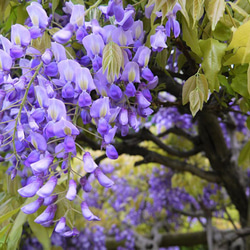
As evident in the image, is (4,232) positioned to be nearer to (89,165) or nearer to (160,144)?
(89,165)

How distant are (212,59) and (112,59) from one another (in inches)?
6.4

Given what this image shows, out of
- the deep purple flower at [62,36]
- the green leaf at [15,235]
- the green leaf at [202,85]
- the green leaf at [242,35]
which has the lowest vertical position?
the green leaf at [15,235]

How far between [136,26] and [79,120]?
0.21 metres

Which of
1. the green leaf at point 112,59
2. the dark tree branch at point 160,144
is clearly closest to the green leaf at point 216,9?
the green leaf at point 112,59

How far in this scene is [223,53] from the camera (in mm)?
581

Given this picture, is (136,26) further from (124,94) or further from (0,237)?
(0,237)

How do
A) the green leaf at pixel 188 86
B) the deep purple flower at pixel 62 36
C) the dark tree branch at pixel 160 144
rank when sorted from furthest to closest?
the dark tree branch at pixel 160 144 < the green leaf at pixel 188 86 < the deep purple flower at pixel 62 36

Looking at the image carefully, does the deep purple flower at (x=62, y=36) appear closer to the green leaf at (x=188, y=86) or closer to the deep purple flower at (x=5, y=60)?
the deep purple flower at (x=5, y=60)

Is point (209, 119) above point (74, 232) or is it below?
below

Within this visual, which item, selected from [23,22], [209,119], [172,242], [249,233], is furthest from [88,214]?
[172,242]

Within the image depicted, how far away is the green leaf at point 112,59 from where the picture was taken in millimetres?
516

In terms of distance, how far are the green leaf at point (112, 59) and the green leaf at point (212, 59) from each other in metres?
0.14

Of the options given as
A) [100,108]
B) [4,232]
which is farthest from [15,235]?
[100,108]

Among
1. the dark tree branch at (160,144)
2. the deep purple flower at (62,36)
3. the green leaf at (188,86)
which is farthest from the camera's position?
the dark tree branch at (160,144)
